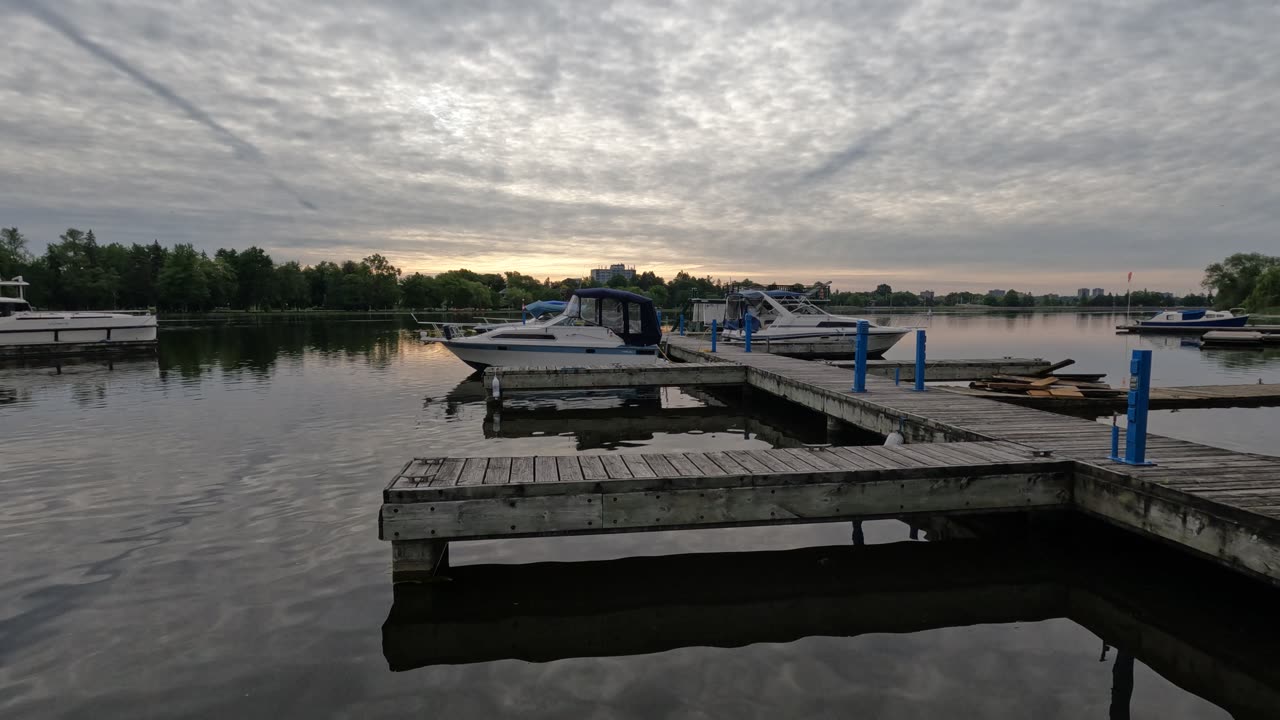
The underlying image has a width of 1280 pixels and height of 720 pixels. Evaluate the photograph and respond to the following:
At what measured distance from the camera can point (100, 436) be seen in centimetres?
1239

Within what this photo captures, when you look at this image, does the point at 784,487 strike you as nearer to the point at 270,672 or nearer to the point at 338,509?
the point at 270,672

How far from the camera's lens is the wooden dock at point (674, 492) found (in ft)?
18.5

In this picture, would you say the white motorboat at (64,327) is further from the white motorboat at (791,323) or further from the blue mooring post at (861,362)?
the blue mooring post at (861,362)

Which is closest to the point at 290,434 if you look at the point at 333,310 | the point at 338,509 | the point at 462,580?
the point at 338,509

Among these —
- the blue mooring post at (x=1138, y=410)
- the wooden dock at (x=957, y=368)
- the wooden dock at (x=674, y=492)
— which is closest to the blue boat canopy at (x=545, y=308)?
the wooden dock at (x=957, y=368)

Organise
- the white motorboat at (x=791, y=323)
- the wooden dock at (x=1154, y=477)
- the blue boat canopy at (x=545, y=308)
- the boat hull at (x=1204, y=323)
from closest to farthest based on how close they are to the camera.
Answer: the wooden dock at (x=1154, y=477)
the blue boat canopy at (x=545, y=308)
the white motorboat at (x=791, y=323)
the boat hull at (x=1204, y=323)

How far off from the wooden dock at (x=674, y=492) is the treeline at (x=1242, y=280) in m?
106

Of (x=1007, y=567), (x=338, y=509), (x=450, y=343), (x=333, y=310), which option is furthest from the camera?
(x=333, y=310)

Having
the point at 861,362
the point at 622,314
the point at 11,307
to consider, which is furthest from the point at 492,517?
the point at 11,307

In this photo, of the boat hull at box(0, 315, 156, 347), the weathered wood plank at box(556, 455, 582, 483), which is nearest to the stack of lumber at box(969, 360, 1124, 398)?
the weathered wood plank at box(556, 455, 582, 483)

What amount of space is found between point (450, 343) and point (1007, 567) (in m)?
17.3

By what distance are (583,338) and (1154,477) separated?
15.7 m

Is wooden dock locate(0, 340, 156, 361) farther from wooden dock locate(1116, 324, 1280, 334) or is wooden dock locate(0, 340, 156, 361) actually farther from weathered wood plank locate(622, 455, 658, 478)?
wooden dock locate(1116, 324, 1280, 334)

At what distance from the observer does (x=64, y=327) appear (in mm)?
31656
